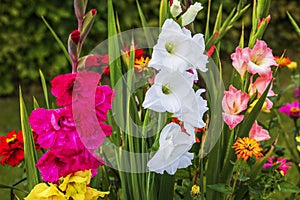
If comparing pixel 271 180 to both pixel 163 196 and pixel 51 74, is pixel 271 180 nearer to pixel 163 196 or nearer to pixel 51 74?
pixel 163 196

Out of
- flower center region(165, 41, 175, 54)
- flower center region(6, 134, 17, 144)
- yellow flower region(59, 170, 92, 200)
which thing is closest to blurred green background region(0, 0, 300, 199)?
flower center region(6, 134, 17, 144)

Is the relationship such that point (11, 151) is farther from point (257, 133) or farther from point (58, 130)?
Answer: point (257, 133)

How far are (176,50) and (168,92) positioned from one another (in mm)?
90

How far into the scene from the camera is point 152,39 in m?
1.63

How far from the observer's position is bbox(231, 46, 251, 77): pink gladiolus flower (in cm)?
159

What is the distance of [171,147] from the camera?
1267mm

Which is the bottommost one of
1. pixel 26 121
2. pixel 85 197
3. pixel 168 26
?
pixel 85 197

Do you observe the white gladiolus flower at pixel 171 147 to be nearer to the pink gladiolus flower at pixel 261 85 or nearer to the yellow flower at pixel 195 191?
the yellow flower at pixel 195 191

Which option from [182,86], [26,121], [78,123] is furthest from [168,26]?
[26,121]

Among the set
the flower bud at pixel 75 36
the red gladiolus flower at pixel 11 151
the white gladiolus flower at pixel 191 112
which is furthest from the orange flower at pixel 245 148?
the red gladiolus flower at pixel 11 151

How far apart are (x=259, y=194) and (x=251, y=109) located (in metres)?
0.23

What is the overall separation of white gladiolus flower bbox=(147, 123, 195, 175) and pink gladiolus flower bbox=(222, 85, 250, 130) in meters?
0.29

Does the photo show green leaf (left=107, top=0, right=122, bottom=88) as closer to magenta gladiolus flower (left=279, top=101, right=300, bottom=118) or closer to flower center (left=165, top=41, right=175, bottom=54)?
flower center (left=165, top=41, right=175, bottom=54)

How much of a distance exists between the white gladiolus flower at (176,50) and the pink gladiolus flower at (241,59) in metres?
0.33
